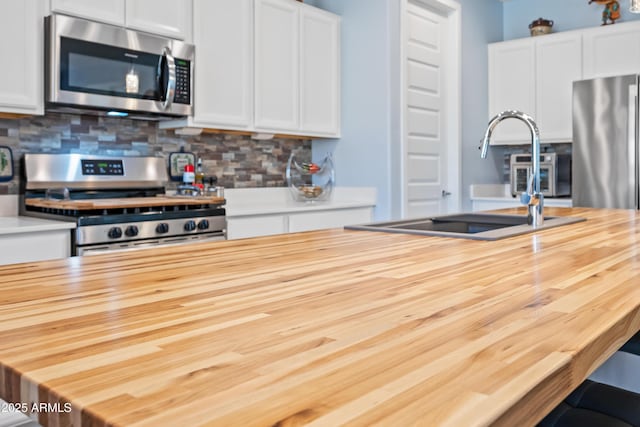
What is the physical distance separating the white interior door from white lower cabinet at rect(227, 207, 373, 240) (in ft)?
1.58

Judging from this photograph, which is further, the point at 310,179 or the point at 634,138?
the point at 310,179

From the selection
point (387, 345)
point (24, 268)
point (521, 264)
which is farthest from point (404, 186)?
point (387, 345)

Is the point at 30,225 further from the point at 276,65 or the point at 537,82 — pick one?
the point at 537,82

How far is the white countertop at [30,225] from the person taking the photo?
2252 mm

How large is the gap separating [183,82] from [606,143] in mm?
3179

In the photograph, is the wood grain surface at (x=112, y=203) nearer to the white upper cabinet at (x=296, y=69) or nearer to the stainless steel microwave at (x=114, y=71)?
the stainless steel microwave at (x=114, y=71)

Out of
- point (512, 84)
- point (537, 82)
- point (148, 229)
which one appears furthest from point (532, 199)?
point (512, 84)

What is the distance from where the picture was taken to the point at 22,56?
258 centimetres

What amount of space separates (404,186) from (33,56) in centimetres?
260

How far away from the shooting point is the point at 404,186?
424 cm

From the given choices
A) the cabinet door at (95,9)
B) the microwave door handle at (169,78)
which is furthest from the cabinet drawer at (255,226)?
the cabinet door at (95,9)

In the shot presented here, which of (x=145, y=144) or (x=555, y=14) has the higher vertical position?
(x=555, y=14)

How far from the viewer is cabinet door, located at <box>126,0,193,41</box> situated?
2.96m

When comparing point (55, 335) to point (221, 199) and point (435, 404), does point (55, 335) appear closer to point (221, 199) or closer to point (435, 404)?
point (435, 404)
